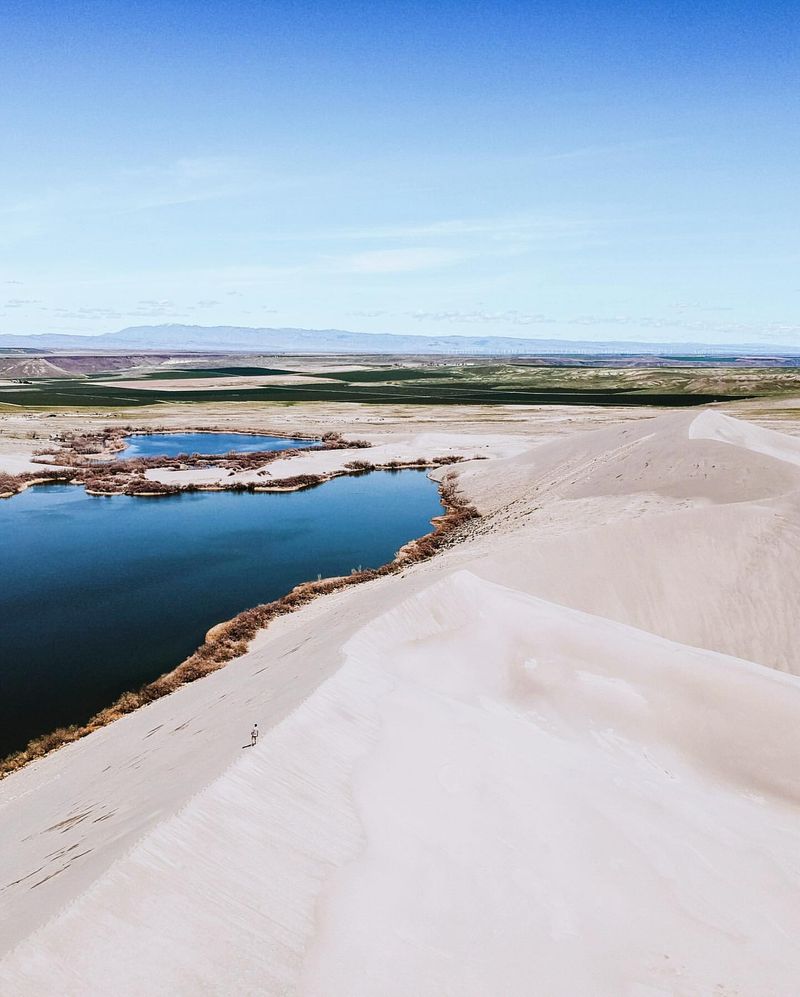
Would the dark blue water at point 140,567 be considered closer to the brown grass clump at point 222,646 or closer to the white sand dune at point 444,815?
the brown grass clump at point 222,646

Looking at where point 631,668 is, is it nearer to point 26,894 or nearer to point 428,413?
point 26,894

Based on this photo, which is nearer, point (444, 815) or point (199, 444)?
point (444, 815)

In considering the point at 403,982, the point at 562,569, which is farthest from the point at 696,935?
the point at 562,569

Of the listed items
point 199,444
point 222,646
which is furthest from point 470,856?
point 199,444

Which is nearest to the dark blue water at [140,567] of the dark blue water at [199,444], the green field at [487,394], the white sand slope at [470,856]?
the white sand slope at [470,856]

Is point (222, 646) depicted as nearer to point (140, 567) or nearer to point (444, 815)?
point (140, 567)
